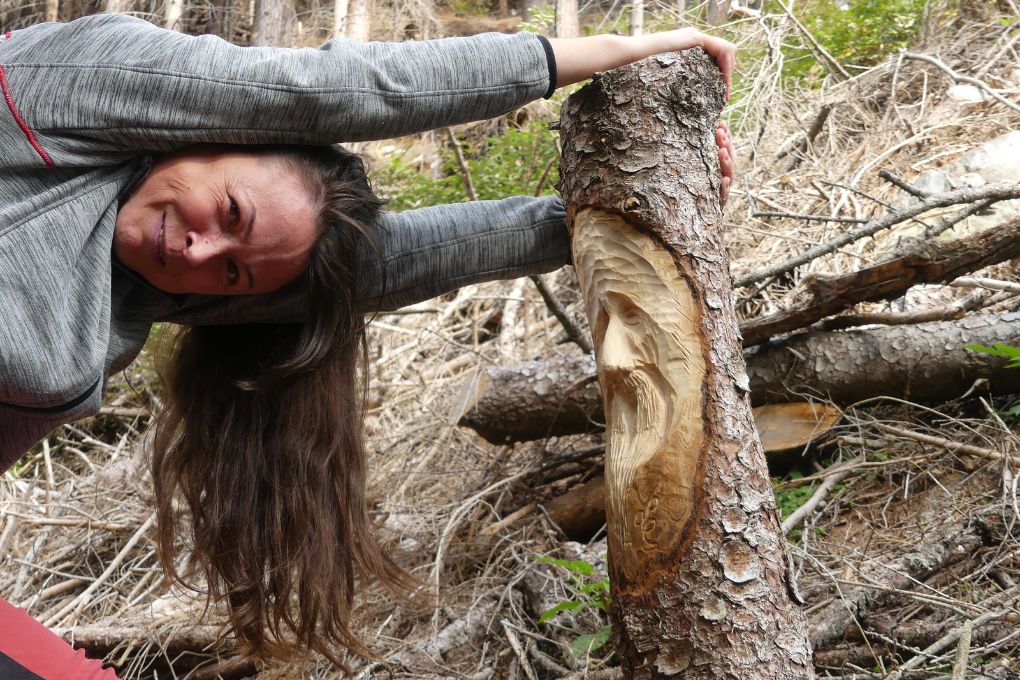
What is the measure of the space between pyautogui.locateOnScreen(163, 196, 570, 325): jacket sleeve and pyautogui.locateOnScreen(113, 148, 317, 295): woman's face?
0.28m

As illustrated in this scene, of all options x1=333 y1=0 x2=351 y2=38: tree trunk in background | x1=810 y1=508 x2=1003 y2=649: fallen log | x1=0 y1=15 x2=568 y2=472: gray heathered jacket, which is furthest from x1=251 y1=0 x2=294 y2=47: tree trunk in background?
x1=810 y1=508 x2=1003 y2=649: fallen log

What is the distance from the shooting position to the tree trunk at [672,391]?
1.50 m

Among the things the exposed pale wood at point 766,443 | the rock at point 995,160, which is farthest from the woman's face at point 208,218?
the rock at point 995,160

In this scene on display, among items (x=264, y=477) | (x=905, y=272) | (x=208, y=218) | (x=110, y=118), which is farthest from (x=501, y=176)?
(x=110, y=118)

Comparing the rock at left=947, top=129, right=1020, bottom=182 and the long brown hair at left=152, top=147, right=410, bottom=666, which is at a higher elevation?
the rock at left=947, top=129, right=1020, bottom=182

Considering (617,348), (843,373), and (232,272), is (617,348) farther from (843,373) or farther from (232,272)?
(843,373)

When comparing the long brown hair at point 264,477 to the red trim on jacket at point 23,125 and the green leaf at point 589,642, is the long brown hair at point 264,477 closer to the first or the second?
the green leaf at point 589,642

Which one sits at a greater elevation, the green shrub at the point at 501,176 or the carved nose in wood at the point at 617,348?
the carved nose in wood at the point at 617,348

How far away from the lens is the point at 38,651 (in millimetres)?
1482

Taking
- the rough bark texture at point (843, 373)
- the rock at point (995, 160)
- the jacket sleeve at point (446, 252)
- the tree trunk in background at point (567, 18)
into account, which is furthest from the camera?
the tree trunk in background at point (567, 18)

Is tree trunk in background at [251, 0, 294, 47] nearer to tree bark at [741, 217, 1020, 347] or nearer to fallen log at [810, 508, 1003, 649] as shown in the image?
tree bark at [741, 217, 1020, 347]

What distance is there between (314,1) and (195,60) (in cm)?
824

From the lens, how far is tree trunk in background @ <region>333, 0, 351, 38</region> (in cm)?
724

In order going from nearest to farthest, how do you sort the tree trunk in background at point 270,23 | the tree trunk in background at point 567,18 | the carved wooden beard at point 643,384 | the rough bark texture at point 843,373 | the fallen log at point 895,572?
the carved wooden beard at point 643,384 < the fallen log at point 895,572 < the rough bark texture at point 843,373 < the tree trunk in background at point 567,18 < the tree trunk in background at point 270,23
